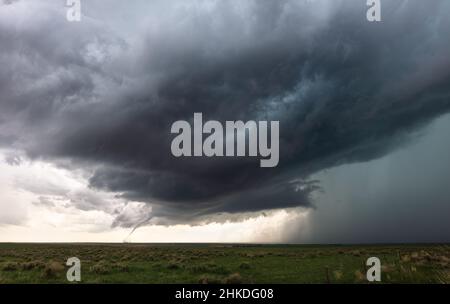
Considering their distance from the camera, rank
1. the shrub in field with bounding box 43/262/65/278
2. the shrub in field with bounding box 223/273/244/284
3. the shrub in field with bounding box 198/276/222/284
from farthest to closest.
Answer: the shrub in field with bounding box 43/262/65/278 < the shrub in field with bounding box 198/276/222/284 < the shrub in field with bounding box 223/273/244/284

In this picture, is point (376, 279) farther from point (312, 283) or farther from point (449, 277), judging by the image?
point (449, 277)

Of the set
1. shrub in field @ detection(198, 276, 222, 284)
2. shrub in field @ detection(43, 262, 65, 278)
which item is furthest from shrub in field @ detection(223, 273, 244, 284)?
shrub in field @ detection(43, 262, 65, 278)

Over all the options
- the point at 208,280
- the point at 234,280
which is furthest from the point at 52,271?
the point at 234,280

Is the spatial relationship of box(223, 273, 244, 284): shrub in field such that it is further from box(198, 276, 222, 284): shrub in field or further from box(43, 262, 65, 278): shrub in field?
box(43, 262, 65, 278): shrub in field

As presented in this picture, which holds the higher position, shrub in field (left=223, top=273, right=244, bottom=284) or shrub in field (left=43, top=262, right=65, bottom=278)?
shrub in field (left=43, top=262, right=65, bottom=278)

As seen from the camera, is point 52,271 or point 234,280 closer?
point 234,280

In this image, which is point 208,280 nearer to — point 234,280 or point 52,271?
point 234,280

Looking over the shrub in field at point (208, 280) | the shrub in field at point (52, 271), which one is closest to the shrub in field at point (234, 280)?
the shrub in field at point (208, 280)

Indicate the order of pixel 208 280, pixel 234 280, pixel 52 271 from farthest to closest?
pixel 52 271
pixel 208 280
pixel 234 280
